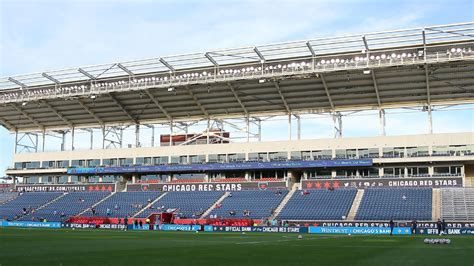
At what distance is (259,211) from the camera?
55125 millimetres

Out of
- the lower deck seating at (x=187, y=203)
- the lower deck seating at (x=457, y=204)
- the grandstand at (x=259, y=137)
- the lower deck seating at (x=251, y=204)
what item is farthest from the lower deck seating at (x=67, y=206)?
the lower deck seating at (x=457, y=204)

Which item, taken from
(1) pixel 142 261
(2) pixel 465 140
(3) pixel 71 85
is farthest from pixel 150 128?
(1) pixel 142 261

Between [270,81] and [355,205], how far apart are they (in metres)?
15.4

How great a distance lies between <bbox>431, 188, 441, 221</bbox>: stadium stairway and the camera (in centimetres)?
4819

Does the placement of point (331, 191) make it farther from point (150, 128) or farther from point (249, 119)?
point (150, 128)

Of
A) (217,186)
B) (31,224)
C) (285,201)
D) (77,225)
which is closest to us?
(77,225)

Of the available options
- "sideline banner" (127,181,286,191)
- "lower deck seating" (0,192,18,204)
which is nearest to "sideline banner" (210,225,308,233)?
"sideline banner" (127,181,286,191)

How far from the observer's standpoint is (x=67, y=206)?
6581cm

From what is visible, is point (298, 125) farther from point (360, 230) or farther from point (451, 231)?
point (451, 231)

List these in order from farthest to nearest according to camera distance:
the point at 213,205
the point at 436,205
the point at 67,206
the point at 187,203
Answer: the point at 67,206 → the point at 187,203 → the point at 213,205 → the point at 436,205

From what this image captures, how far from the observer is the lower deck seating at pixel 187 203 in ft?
190

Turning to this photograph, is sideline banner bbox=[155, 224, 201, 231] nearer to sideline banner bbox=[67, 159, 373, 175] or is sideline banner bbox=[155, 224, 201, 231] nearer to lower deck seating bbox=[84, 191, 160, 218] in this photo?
lower deck seating bbox=[84, 191, 160, 218]

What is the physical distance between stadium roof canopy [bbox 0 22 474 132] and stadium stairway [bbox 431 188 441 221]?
31.5ft

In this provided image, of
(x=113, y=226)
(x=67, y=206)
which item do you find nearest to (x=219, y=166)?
(x=113, y=226)
